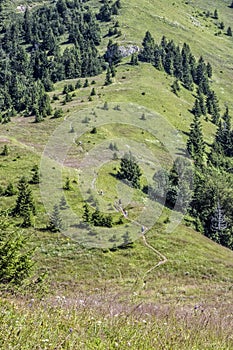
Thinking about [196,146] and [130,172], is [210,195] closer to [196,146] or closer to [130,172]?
[130,172]

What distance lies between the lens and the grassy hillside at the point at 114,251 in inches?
296

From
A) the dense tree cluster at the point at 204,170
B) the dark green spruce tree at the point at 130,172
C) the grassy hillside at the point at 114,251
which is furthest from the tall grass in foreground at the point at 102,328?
the dense tree cluster at the point at 204,170

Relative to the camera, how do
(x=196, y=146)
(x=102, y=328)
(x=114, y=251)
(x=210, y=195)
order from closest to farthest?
(x=102, y=328) < (x=114, y=251) < (x=210, y=195) < (x=196, y=146)

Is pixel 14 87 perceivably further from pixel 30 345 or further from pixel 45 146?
pixel 30 345

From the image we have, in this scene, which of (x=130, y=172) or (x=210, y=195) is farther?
(x=210, y=195)

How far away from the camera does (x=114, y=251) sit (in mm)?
46812

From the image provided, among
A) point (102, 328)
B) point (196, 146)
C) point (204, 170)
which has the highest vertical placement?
point (102, 328)

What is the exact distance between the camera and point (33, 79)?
185 meters

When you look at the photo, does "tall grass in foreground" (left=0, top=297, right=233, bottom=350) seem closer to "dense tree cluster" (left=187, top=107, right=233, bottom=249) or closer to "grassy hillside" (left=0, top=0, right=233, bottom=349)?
"grassy hillside" (left=0, top=0, right=233, bottom=349)

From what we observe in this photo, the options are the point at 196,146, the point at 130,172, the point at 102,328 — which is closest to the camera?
the point at 102,328

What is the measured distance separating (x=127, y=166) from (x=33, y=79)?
11522 cm

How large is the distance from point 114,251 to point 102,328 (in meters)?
39.7

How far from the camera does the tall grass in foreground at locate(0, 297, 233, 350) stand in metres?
6.51

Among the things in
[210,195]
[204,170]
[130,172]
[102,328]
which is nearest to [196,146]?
[204,170]
